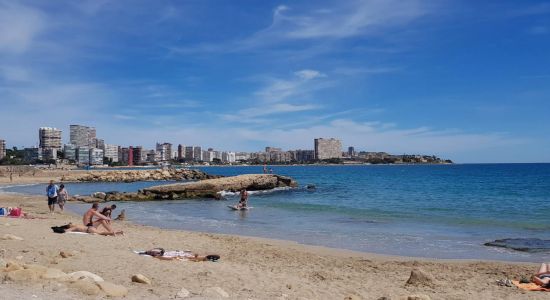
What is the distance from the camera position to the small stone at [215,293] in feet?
25.3

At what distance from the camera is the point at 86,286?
7.09 m

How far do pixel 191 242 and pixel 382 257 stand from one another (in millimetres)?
5947

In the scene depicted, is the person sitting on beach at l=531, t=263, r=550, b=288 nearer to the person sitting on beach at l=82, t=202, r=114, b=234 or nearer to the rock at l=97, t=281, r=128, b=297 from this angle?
the rock at l=97, t=281, r=128, b=297

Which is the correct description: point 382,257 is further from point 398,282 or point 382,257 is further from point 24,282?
point 24,282

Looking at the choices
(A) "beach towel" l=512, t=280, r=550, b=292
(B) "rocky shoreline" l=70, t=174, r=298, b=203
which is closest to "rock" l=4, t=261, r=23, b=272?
(A) "beach towel" l=512, t=280, r=550, b=292

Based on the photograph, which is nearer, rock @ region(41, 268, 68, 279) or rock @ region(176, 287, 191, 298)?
rock @ region(41, 268, 68, 279)

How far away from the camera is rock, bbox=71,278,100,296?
6.95m

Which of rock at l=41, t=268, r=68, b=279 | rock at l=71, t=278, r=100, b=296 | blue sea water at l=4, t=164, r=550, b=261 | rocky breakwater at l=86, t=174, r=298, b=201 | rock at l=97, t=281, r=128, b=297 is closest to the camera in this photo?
rock at l=71, t=278, r=100, b=296

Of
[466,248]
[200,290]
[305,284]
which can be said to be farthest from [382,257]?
[200,290]

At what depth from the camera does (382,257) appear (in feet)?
46.0

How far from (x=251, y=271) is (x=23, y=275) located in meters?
4.67

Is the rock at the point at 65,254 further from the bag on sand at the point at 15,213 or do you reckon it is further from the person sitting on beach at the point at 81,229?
the bag on sand at the point at 15,213

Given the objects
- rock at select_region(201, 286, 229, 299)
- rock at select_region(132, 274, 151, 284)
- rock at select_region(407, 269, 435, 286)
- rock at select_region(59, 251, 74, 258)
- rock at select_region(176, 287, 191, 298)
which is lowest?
rock at select_region(407, 269, 435, 286)

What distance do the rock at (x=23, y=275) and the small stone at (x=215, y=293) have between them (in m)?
2.60
